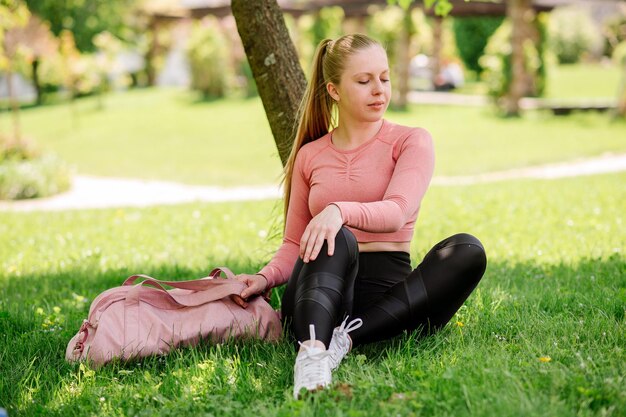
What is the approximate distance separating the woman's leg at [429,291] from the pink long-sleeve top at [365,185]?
22cm

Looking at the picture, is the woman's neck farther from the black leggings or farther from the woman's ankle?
the woman's ankle

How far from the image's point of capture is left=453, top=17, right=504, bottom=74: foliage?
32.3 m

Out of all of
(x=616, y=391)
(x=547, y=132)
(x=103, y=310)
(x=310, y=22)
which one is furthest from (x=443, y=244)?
(x=310, y=22)

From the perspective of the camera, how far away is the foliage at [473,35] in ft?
106

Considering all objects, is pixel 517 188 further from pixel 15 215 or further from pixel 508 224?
pixel 15 215

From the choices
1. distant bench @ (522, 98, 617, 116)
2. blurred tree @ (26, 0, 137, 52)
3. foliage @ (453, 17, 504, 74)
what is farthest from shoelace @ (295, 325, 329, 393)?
blurred tree @ (26, 0, 137, 52)

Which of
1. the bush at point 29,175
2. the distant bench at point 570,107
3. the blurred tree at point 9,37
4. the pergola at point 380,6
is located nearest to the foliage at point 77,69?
the pergola at point 380,6

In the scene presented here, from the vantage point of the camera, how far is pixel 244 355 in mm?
3062

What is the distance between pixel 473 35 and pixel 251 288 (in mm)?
31898

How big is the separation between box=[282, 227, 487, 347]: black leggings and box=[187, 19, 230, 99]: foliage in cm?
2228

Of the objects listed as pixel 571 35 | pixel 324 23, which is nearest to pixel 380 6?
pixel 324 23

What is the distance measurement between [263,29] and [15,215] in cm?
583

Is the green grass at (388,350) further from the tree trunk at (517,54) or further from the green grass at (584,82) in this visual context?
the green grass at (584,82)

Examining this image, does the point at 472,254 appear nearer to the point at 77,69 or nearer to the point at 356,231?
the point at 356,231
